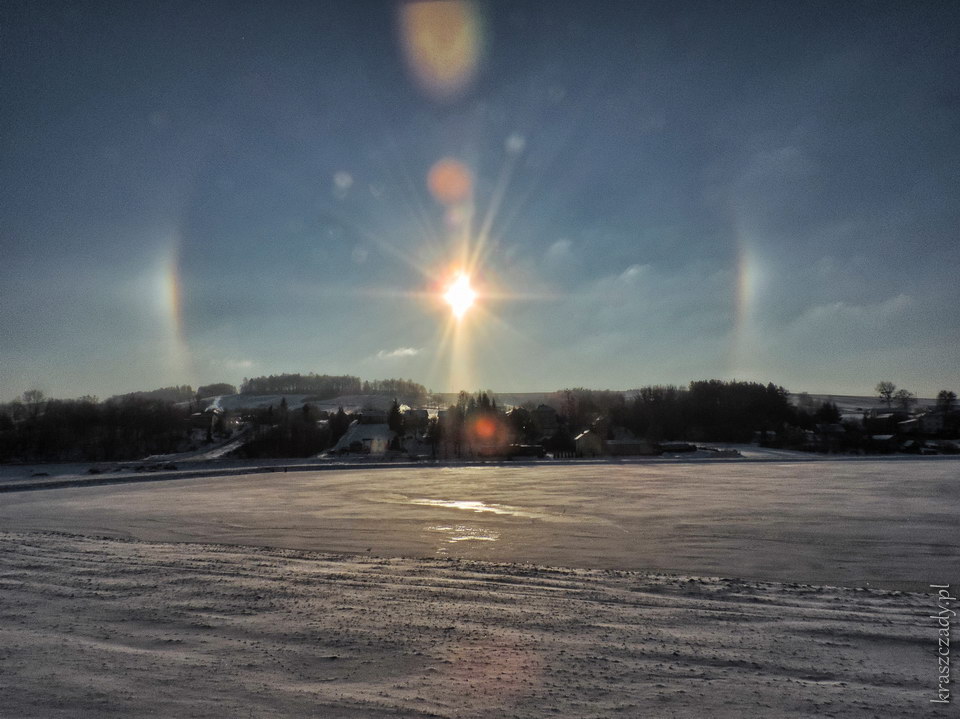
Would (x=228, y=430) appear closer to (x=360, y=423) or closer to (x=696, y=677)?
(x=360, y=423)

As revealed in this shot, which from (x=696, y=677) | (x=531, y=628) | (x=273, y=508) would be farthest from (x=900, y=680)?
(x=273, y=508)

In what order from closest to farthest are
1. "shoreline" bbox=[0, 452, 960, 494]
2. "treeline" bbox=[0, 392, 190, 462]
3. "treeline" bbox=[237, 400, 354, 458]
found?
"shoreline" bbox=[0, 452, 960, 494] → "treeline" bbox=[0, 392, 190, 462] → "treeline" bbox=[237, 400, 354, 458]

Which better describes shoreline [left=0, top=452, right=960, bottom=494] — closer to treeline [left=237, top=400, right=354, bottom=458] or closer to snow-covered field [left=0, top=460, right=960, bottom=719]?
treeline [left=237, top=400, right=354, bottom=458]

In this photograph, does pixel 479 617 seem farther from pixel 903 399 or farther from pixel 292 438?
pixel 903 399

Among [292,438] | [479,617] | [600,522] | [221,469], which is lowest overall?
[221,469]

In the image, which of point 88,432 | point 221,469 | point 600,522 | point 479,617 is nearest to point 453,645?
point 479,617

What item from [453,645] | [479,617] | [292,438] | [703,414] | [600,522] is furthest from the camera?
[703,414]

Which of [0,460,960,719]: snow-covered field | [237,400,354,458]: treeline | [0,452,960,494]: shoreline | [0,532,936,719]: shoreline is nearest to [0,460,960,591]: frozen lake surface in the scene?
[0,460,960,719]: snow-covered field

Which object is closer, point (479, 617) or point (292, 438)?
point (479, 617)
